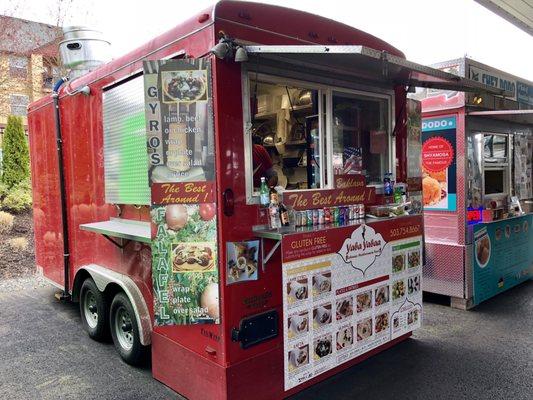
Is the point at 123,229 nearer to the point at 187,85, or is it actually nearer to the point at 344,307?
the point at 187,85

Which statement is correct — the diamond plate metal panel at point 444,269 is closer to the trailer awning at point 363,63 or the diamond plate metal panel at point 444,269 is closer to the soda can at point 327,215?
the trailer awning at point 363,63

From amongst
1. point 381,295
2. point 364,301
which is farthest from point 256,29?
point 381,295

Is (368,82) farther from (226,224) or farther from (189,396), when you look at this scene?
(189,396)

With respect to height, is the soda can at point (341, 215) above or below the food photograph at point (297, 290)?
above

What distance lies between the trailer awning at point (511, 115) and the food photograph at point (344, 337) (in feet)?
10.8

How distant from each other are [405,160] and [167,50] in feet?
8.28

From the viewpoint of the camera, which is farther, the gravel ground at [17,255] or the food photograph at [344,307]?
the gravel ground at [17,255]

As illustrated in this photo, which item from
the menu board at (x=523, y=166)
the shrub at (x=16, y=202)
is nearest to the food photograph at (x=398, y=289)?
the menu board at (x=523, y=166)

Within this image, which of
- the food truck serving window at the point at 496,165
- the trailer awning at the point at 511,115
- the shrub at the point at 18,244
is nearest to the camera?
the trailer awning at the point at 511,115

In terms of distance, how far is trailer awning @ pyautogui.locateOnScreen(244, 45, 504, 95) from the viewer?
2719 mm

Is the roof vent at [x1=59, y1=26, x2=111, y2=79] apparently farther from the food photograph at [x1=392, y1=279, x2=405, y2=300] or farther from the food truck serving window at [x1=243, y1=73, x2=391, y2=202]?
the food photograph at [x1=392, y1=279, x2=405, y2=300]

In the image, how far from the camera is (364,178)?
3.92 m

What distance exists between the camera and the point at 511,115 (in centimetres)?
559

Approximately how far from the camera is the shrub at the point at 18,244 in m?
8.80
